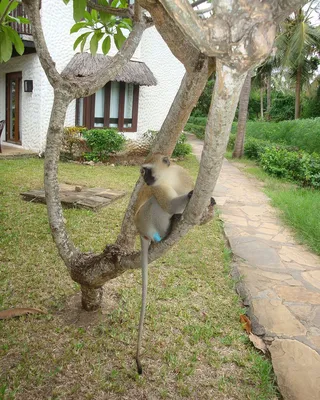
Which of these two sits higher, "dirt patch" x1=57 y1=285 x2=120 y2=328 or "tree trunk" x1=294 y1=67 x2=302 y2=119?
"tree trunk" x1=294 y1=67 x2=302 y2=119

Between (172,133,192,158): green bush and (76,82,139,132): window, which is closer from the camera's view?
(76,82,139,132): window

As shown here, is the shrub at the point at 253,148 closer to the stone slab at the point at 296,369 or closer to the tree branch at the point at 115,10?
the tree branch at the point at 115,10

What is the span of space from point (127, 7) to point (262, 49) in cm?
251

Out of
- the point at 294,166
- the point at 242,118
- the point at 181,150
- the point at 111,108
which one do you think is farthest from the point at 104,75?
the point at 242,118

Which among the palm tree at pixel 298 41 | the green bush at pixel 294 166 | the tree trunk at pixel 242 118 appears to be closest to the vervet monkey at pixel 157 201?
the green bush at pixel 294 166

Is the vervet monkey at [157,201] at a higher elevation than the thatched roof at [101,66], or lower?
lower

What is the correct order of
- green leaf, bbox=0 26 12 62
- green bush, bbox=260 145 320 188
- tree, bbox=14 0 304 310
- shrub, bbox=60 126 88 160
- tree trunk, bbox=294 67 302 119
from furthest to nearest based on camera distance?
tree trunk, bbox=294 67 302 119
shrub, bbox=60 126 88 160
green bush, bbox=260 145 320 188
green leaf, bbox=0 26 12 62
tree, bbox=14 0 304 310

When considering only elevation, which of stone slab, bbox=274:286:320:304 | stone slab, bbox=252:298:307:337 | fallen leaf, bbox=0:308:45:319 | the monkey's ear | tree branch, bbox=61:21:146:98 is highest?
tree branch, bbox=61:21:146:98

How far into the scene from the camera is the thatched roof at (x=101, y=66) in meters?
11.6

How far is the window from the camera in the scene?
13.2 m

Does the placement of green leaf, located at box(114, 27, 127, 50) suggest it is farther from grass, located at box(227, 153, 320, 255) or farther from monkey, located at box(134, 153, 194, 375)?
grass, located at box(227, 153, 320, 255)

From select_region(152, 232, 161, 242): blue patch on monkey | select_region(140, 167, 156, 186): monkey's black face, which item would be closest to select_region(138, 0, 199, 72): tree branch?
select_region(140, 167, 156, 186): monkey's black face

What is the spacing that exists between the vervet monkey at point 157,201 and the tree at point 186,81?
99 millimetres

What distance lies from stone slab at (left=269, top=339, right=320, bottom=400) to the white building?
1071cm
